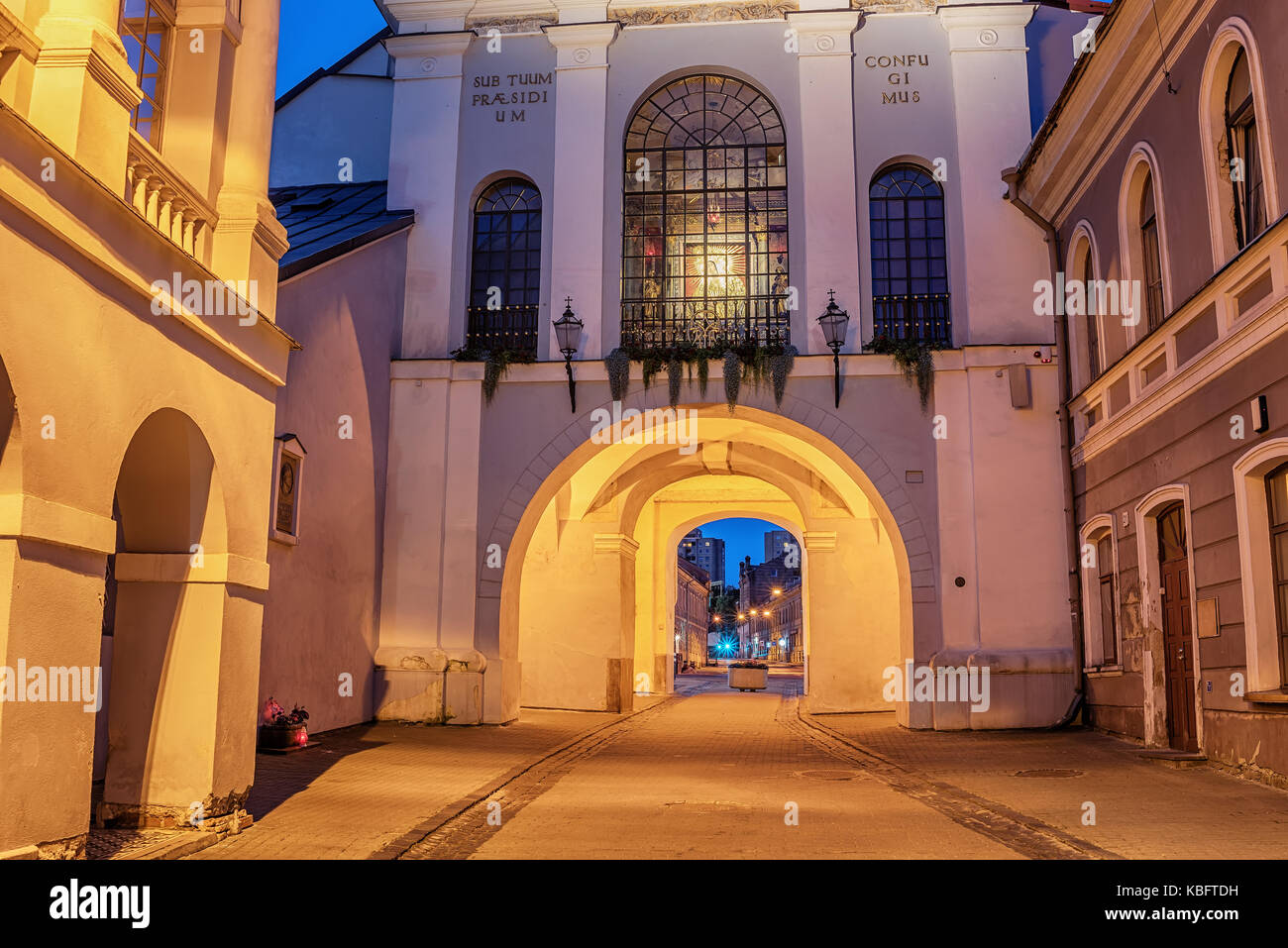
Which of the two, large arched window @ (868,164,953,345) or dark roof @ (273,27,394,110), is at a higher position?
dark roof @ (273,27,394,110)

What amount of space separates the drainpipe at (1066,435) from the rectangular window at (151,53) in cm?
1240

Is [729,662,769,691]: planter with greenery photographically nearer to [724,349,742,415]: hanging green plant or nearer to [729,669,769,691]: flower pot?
[729,669,769,691]: flower pot

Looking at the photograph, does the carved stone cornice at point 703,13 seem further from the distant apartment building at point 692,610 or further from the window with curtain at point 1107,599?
the distant apartment building at point 692,610

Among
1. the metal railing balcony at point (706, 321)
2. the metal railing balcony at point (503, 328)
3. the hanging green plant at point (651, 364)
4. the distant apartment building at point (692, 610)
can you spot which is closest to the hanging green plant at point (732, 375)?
the metal railing balcony at point (706, 321)

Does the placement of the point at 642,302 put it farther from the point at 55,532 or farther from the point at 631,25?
the point at 55,532

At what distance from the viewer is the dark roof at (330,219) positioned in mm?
14430

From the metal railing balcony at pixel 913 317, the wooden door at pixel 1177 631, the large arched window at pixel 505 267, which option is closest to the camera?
the wooden door at pixel 1177 631

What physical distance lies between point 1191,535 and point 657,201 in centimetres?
1044

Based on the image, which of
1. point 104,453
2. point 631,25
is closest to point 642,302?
point 631,25

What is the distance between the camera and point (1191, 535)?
11.3 m

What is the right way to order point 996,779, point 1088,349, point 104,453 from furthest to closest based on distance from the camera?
point 1088,349
point 996,779
point 104,453

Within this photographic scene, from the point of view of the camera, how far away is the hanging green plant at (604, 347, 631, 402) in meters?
17.3

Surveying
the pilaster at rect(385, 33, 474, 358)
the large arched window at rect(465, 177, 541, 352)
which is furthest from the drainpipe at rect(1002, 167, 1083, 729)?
the pilaster at rect(385, 33, 474, 358)

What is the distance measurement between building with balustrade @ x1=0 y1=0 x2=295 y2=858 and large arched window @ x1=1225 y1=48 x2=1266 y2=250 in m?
8.46
